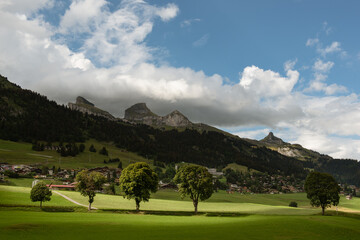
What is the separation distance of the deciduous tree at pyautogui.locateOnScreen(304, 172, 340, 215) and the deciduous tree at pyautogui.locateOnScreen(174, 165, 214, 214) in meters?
42.4

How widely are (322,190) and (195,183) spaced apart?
164 ft

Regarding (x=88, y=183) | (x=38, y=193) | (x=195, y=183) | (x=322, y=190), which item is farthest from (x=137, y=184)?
(x=322, y=190)

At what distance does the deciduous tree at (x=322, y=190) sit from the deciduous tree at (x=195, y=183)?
42.4 meters

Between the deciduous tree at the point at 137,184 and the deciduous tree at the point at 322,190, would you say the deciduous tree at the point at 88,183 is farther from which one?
the deciduous tree at the point at 322,190

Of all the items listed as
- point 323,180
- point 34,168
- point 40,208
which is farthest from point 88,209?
point 34,168

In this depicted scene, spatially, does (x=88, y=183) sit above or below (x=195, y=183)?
below

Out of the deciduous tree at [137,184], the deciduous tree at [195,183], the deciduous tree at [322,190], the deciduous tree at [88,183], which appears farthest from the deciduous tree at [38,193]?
the deciduous tree at [322,190]

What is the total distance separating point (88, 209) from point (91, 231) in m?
38.0

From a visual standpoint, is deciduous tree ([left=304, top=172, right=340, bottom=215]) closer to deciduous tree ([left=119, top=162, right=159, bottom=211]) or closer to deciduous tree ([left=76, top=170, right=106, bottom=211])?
deciduous tree ([left=119, top=162, right=159, bottom=211])

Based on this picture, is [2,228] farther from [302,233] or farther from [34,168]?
[34,168]

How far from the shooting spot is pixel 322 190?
303 ft

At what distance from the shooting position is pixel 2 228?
3278 cm

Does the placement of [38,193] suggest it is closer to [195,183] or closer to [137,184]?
[137,184]

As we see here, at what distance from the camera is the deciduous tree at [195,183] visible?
80.1 metres
